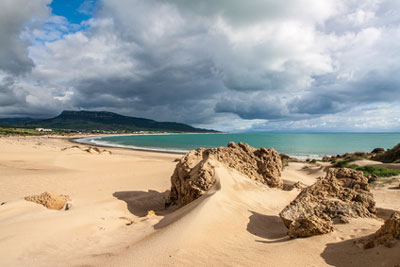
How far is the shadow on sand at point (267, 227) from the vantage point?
5115mm

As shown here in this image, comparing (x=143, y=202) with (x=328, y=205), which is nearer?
(x=328, y=205)

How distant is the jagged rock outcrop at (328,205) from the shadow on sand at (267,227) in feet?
1.06

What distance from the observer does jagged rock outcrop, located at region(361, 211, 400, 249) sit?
3869 mm

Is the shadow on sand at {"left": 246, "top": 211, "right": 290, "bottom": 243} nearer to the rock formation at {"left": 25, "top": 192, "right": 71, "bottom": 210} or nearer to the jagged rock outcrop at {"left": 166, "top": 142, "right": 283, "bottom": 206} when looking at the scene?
the jagged rock outcrop at {"left": 166, "top": 142, "right": 283, "bottom": 206}

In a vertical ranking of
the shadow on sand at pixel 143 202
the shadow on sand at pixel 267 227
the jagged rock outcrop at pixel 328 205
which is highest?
the jagged rock outcrop at pixel 328 205

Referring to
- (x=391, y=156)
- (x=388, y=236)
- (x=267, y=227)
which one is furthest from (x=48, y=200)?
(x=391, y=156)

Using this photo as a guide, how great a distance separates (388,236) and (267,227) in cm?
247

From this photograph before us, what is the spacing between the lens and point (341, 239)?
4.59 m

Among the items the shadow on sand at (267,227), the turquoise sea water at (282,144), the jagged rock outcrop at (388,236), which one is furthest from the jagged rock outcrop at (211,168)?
the turquoise sea water at (282,144)

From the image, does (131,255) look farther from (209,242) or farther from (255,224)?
(255,224)

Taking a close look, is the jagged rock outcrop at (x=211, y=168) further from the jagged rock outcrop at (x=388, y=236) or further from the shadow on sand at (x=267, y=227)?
the jagged rock outcrop at (x=388, y=236)

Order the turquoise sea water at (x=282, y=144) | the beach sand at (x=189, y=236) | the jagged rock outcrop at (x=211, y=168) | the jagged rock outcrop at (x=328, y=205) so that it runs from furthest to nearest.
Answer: the turquoise sea water at (x=282, y=144) → the jagged rock outcrop at (x=211, y=168) → the jagged rock outcrop at (x=328, y=205) → the beach sand at (x=189, y=236)

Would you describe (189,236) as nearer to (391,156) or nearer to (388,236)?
(388,236)

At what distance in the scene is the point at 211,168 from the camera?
8242 millimetres
